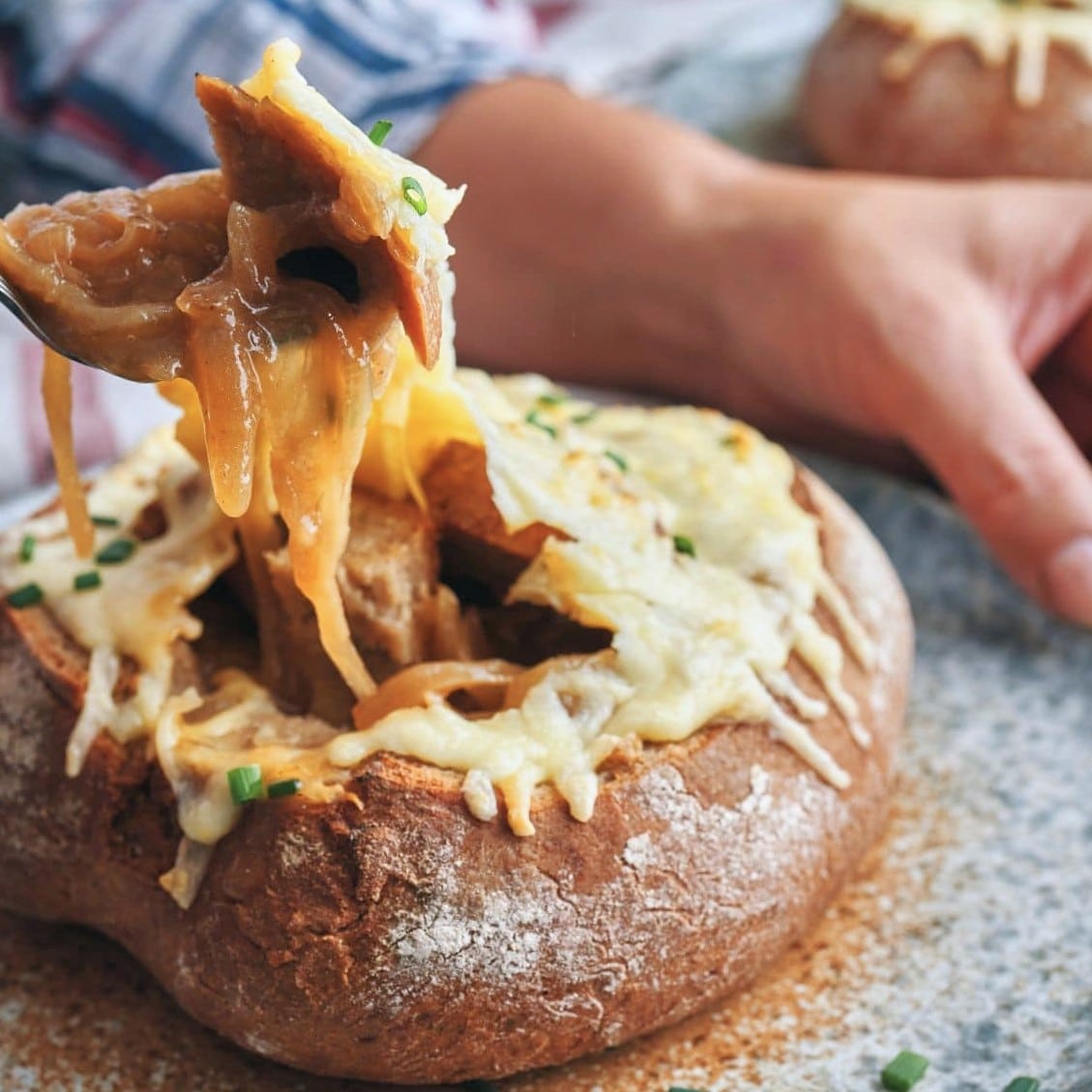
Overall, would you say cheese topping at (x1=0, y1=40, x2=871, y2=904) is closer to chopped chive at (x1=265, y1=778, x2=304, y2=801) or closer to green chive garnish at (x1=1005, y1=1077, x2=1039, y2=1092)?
chopped chive at (x1=265, y1=778, x2=304, y2=801)

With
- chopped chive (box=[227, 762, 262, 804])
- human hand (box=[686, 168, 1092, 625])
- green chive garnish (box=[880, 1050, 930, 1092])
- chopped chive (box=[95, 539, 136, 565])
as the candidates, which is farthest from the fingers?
chopped chive (box=[227, 762, 262, 804])

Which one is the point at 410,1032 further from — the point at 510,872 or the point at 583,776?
the point at 583,776

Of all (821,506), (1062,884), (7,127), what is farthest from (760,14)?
(1062,884)

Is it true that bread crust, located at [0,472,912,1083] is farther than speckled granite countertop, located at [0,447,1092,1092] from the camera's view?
No

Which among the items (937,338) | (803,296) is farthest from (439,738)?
(803,296)

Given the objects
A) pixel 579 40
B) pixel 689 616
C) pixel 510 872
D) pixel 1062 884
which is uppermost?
pixel 689 616

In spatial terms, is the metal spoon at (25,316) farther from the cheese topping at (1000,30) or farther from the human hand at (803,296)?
the cheese topping at (1000,30)
